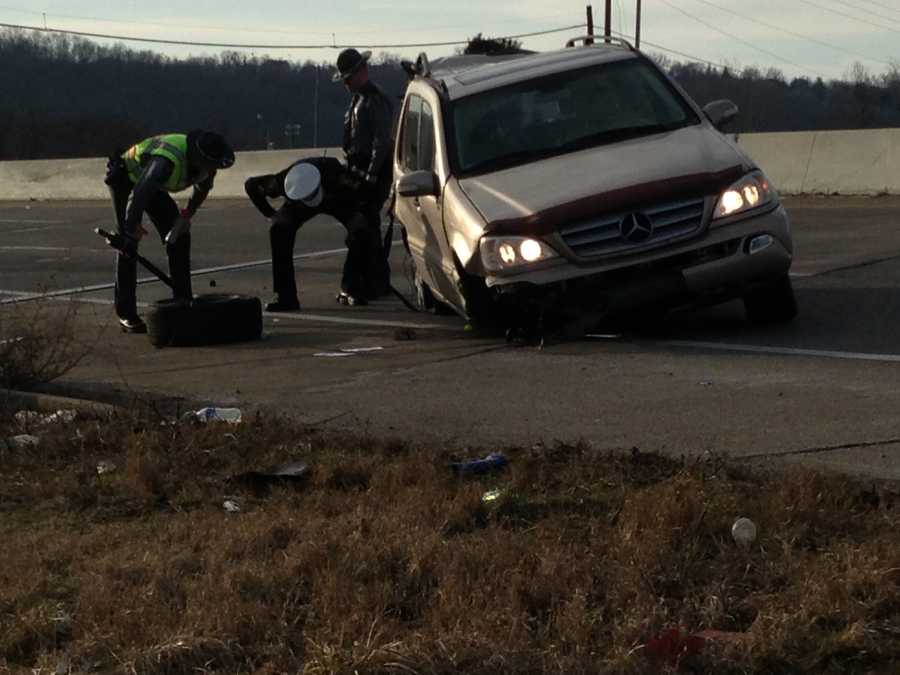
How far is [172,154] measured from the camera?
11.4m

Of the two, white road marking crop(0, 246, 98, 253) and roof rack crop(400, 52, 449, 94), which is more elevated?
roof rack crop(400, 52, 449, 94)

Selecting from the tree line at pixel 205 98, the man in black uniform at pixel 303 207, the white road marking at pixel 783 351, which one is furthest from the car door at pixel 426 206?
the tree line at pixel 205 98

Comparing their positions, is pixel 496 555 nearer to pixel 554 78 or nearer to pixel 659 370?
pixel 659 370

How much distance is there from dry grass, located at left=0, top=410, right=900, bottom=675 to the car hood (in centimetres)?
294

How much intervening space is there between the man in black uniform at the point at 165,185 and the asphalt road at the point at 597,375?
643mm

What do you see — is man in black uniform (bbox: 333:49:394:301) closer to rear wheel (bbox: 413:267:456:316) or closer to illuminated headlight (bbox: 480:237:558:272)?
rear wheel (bbox: 413:267:456:316)

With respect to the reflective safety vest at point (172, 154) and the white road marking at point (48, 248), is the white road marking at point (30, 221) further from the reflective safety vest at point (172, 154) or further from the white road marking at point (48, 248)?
the reflective safety vest at point (172, 154)

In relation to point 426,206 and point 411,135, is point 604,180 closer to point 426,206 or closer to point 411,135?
point 426,206

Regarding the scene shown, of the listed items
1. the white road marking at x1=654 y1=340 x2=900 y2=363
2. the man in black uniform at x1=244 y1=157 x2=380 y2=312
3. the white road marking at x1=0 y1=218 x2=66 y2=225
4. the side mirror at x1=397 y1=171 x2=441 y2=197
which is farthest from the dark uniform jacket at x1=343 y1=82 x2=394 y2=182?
the white road marking at x1=0 y1=218 x2=66 y2=225

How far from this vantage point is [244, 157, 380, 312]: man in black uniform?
12570 mm

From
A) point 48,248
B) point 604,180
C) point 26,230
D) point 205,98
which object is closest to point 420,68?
point 604,180

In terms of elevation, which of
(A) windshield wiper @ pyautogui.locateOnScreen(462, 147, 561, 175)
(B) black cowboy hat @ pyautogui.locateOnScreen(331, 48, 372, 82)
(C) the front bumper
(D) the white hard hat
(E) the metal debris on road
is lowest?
(E) the metal debris on road

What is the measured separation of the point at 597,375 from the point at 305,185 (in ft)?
13.7

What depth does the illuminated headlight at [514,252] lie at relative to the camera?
9578 millimetres
